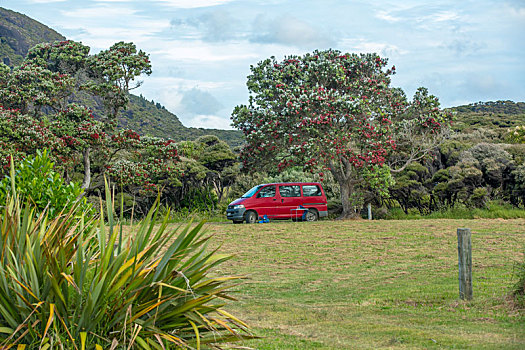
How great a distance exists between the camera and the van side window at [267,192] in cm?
2330

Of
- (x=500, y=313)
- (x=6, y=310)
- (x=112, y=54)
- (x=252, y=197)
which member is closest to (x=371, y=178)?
(x=252, y=197)

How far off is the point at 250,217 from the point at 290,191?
2123 millimetres

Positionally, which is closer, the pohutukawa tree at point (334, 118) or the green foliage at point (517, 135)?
the pohutukawa tree at point (334, 118)

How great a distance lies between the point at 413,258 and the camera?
13656mm

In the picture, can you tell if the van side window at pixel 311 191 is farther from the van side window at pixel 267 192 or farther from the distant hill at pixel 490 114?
the distant hill at pixel 490 114

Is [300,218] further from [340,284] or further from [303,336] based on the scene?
[303,336]

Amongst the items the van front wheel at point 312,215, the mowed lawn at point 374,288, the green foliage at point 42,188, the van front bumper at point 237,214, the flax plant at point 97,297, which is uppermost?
the green foliage at point 42,188

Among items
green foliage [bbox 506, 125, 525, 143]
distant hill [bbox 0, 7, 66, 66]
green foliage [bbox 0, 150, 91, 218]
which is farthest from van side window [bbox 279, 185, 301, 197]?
distant hill [bbox 0, 7, 66, 66]

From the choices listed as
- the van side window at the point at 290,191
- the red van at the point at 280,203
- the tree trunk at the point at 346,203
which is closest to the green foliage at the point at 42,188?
the red van at the point at 280,203

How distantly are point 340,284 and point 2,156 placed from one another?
16282 millimetres

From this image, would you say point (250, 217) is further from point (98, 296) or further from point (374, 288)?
point (98, 296)

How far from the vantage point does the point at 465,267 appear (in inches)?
335

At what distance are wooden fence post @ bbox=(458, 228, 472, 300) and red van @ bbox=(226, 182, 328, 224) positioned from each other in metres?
Answer: 14.8

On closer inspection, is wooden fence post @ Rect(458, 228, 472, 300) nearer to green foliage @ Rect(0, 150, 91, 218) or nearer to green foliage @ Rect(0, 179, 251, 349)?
green foliage @ Rect(0, 179, 251, 349)
